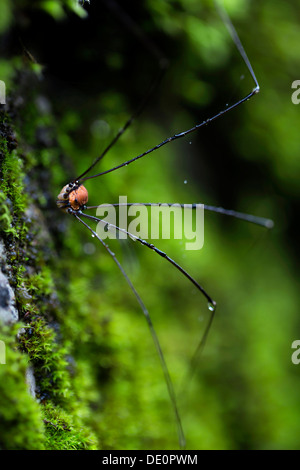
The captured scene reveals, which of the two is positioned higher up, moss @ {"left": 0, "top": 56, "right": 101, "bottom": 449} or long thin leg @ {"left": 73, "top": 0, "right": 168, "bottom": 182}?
long thin leg @ {"left": 73, "top": 0, "right": 168, "bottom": 182}

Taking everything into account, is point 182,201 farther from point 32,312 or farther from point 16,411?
point 16,411

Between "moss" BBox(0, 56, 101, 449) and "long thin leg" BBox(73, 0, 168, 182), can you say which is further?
"long thin leg" BBox(73, 0, 168, 182)

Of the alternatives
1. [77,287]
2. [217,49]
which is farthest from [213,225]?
[77,287]

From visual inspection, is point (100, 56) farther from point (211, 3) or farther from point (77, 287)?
point (77, 287)

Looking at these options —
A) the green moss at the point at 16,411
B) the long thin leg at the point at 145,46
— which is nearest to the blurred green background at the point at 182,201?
the long thin leg at the point at 145,46

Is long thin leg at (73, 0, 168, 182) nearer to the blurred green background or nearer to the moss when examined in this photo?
the blurred green background

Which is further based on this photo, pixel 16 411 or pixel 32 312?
pixel 32 312

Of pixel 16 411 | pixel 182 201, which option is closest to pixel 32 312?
pixel 16 411

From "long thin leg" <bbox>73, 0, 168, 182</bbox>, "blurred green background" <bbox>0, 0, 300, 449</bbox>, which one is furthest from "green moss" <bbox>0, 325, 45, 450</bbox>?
"long thin leg" <bbox>73, 0, 168, 182</bbox>
